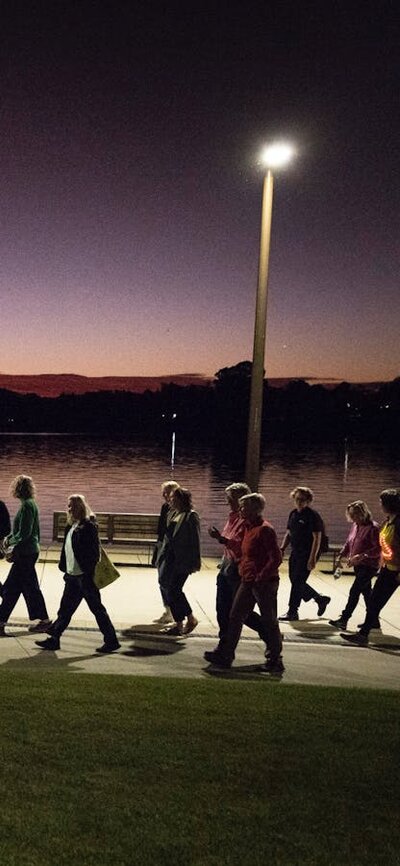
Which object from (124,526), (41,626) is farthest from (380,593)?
(124,526)

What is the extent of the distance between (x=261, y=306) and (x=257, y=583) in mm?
4730

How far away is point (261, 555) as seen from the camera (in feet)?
26.6

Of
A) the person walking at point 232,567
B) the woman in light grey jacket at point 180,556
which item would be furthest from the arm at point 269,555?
the woman in light grey jacket at point 180,556

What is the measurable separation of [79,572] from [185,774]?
368 centimetres

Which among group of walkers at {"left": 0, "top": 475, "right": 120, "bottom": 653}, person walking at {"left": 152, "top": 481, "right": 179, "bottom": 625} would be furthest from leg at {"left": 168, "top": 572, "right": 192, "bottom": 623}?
group of walkers at {"left": 0, "top": 475, "right": 120, "bottom": 653}

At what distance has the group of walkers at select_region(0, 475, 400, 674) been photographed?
8133 mm

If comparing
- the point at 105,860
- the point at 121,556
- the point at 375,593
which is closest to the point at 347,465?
the point at 121,556

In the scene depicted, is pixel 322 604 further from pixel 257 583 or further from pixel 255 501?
pixel 255 501

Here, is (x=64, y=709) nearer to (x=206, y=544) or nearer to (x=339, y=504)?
(x=206, y=544)

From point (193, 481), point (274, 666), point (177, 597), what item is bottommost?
point (193, 481)

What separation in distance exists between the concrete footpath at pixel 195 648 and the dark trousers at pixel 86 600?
215mm

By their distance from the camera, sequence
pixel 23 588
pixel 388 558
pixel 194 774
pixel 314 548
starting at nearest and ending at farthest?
pixel 194 774
pixel 388 558
pixel 23 588
pixel 314 548

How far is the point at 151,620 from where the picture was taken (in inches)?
406

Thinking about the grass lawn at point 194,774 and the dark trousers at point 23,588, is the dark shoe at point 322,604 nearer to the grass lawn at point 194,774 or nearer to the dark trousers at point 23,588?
the dark trousers at point 23,588
